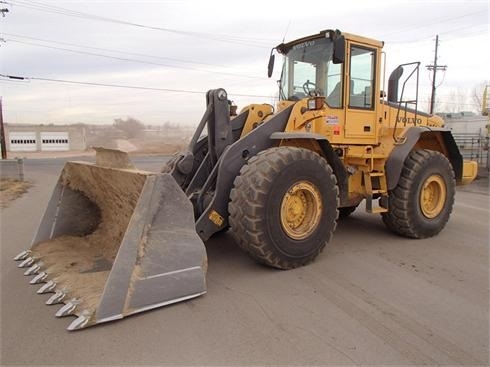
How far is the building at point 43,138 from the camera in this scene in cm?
5144

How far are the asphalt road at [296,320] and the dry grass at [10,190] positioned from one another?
555cm

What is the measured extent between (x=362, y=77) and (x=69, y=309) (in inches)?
186

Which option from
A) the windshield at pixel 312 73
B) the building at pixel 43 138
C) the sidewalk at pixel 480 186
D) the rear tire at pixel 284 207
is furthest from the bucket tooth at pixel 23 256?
the building at pixel 43 138

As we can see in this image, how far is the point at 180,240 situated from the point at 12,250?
116 inches

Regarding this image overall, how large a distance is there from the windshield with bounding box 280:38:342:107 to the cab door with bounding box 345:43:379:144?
19cm

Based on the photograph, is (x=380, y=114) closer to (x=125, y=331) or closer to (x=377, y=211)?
(x=377, y=211)

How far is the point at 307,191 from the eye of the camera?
494 centimetres

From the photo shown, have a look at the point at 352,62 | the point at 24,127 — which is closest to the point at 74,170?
the point at 352,62

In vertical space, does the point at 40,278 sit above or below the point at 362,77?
below

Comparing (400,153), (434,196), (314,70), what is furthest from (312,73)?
(434,196)

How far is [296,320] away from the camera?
365cm

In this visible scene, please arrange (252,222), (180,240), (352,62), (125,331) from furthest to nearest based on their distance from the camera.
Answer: (352,62), (252,222), (180,240), (125,331)

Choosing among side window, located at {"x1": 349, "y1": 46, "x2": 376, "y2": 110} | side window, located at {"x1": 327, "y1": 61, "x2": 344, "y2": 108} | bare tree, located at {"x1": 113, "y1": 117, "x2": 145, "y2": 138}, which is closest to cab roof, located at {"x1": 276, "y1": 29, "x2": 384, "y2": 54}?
side window, located at {"x1": 349, "y1": 46, "x2": 376, "y2": 110}

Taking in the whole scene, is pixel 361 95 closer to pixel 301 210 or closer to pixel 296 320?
pixel 301 210
